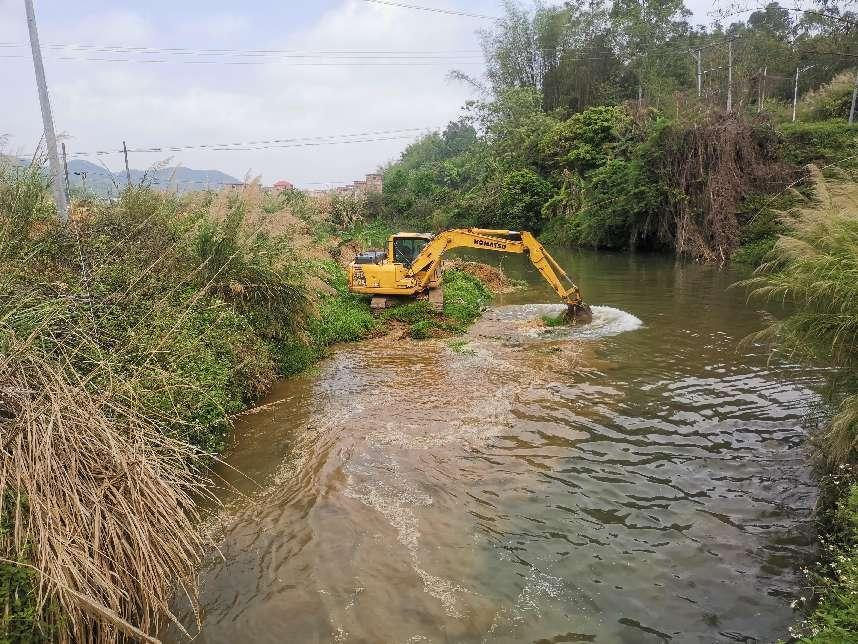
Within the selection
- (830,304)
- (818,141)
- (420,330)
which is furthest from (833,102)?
(830,304)

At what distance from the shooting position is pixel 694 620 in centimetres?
426

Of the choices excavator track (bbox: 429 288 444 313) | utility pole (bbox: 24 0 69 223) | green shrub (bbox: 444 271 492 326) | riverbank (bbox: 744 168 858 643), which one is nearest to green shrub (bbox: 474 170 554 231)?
green shrub (bbox: 444 271 492 326)

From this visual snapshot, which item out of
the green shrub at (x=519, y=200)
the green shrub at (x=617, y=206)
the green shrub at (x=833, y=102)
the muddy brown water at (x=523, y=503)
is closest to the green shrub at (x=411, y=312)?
the muddy brown water at (x=523, y=503)

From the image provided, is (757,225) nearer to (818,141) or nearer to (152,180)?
(818,141)

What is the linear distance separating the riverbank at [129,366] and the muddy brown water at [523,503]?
0.77 meters

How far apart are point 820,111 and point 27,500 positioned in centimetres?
3337

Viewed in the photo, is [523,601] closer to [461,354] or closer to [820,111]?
[461,354]

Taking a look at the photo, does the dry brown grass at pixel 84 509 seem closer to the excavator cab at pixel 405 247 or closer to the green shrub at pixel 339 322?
the green shrub at pixel 339 322

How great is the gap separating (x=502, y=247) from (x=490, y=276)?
20.3 ft

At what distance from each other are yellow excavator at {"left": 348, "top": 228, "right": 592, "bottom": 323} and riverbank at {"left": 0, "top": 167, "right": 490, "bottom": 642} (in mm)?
566

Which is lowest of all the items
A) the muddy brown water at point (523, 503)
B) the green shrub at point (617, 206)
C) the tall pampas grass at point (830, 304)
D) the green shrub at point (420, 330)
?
the muddy brown water at point (523, 503)

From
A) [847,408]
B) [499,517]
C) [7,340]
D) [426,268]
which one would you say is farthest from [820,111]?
[7,340]

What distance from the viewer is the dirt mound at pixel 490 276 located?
717 inches

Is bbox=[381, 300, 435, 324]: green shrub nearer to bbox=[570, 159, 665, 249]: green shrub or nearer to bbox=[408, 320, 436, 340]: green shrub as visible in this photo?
bbox=[408, 320, 436, 340]: green shrub
